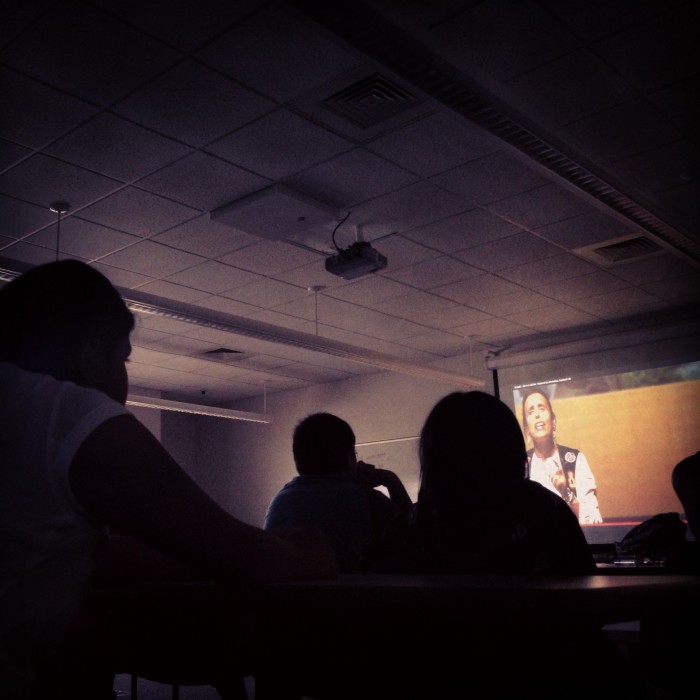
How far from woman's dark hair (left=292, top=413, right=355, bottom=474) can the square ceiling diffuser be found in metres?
2.00

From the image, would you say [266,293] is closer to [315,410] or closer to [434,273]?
[434,273]

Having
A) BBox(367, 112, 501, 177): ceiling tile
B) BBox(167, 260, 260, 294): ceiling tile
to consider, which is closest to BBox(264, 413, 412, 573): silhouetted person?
BBox(367, 112, 501, 177): ceiling tile

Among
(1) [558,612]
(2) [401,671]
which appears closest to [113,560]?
(2) [401,671]

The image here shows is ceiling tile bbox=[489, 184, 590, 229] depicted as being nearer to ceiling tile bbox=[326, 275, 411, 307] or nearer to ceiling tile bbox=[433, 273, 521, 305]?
ceiling tile bbox=[433, 273, 521, 305]

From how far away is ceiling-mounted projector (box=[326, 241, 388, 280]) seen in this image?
4.52 m

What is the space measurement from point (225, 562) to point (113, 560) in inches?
10.3

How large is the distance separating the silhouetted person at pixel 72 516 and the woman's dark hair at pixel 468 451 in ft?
1.53

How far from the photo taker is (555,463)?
7406 mm

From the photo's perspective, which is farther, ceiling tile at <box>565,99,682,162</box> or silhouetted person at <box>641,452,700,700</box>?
ceiling tile at <box>565,99,682,162</box>

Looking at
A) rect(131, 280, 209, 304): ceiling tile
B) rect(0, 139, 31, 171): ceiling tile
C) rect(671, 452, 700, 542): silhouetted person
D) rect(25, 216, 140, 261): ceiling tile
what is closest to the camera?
rect(671, 452, 700, 542): silhouetted person

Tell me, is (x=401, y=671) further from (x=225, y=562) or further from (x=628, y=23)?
(x=628, y=23)

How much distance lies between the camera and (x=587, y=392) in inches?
291

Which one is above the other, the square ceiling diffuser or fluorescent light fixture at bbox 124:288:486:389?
the square ceiling diffuser

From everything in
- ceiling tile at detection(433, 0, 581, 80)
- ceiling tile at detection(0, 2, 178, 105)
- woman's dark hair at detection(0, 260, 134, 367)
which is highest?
ceiling tile at detection(0, 2, 178, 105)
